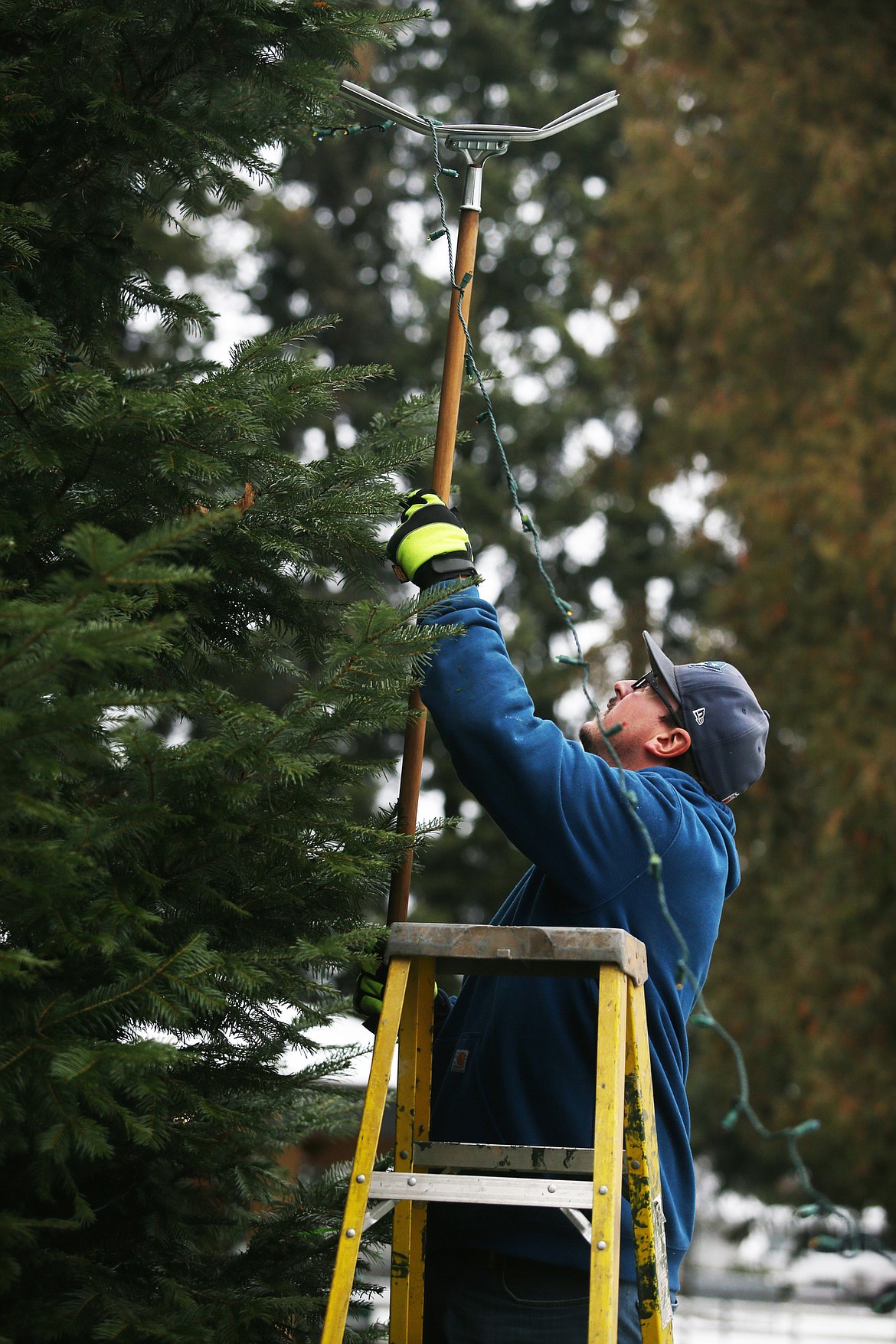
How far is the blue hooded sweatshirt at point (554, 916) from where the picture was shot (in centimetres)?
253

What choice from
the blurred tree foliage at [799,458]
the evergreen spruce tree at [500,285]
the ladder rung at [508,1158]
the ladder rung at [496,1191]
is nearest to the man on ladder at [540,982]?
the ladder rung at [508,1158]

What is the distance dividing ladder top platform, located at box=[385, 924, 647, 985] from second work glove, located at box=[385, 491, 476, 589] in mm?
706

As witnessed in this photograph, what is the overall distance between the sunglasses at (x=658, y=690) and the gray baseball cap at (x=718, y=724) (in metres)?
0.01

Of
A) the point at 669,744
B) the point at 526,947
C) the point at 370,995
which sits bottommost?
the point at 526,947

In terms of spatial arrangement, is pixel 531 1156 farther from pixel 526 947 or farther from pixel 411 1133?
pixel 526 947

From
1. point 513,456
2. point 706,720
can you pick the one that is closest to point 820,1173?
point 513,456

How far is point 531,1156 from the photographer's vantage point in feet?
8.16

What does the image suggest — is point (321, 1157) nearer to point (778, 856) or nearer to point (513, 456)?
point (778, 856)

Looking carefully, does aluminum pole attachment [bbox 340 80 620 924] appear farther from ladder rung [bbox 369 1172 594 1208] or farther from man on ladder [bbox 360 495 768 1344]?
ladder rung [bbox 369 1172 594 1208]

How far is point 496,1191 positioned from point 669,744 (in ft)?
3.80

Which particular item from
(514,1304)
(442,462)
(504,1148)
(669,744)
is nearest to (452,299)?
(442,462)

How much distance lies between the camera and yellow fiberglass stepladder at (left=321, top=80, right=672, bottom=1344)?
2211mm

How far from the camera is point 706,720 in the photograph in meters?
3.04

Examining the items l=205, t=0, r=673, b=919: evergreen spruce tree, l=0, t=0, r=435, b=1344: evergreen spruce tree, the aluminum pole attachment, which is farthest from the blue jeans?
l=205, t=0, r=673, b=919: evergreen spruce tree
